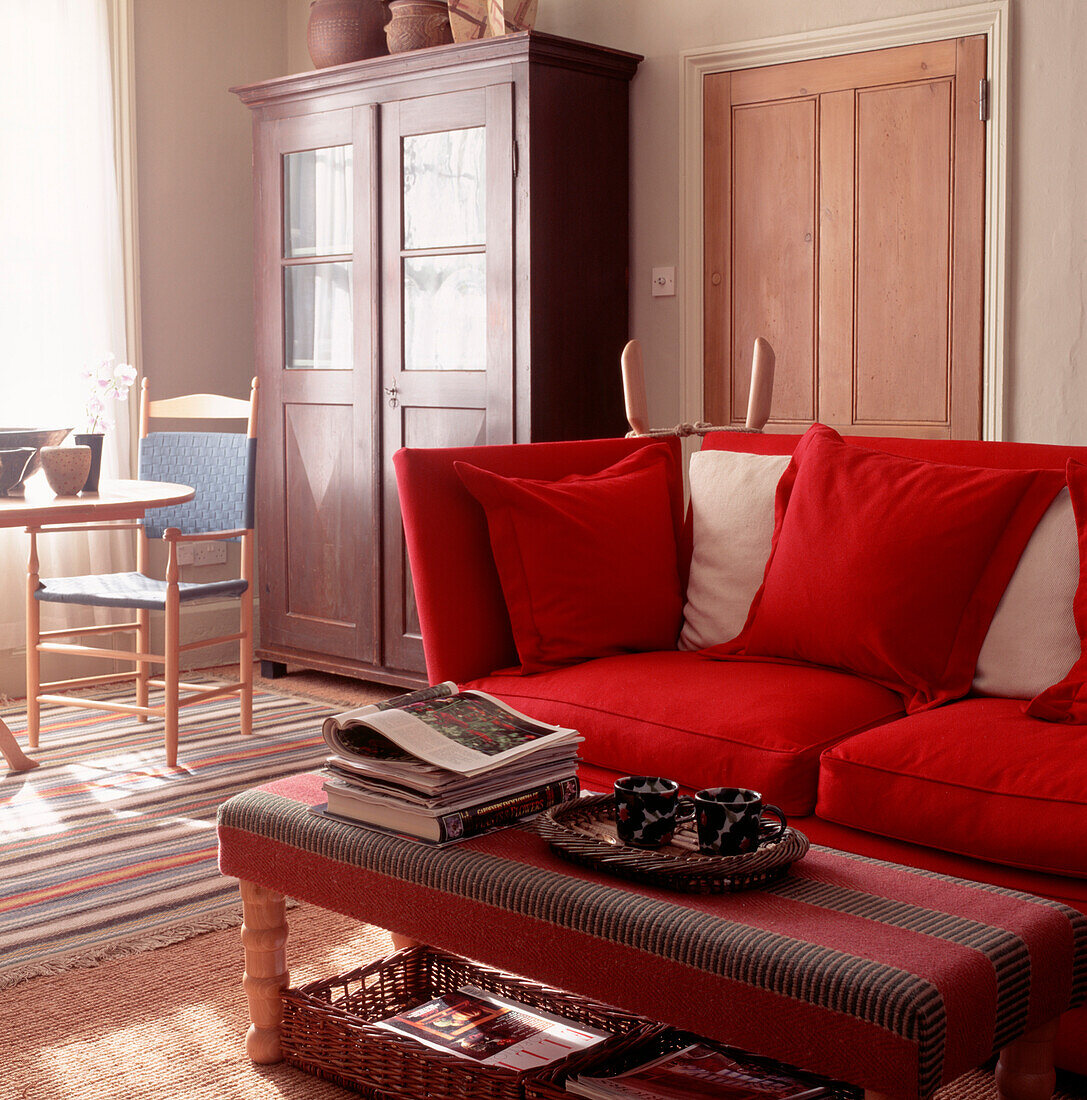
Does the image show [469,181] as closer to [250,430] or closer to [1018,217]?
[250,430]

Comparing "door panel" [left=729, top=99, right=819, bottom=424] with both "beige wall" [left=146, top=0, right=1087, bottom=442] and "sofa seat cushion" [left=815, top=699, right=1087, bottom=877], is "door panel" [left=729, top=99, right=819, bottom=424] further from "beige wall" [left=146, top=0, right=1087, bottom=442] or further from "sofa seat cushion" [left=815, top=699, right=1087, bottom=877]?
"sofa seat cushion" [left=815, top=699, right=1087, bottom=877]

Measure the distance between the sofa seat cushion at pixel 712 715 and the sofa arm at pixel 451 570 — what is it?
0.37ft

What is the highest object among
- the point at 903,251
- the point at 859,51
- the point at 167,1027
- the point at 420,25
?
the point at 420,25

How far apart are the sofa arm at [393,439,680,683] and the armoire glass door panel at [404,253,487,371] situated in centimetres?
142

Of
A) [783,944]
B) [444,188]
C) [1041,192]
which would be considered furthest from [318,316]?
[783,944]

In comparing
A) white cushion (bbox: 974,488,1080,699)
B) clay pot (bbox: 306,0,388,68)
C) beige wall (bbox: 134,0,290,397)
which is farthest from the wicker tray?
beige wall (bbox: 134,0,290,397)

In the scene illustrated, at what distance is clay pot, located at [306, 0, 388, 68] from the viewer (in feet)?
14.2

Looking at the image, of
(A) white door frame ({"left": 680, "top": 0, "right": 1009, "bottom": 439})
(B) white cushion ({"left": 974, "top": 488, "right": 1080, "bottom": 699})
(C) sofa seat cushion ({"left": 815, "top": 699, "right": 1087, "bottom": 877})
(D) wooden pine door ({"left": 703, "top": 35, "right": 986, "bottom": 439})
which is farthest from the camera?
(D) wooden pine door ({"left": 703, "top": 35, "right": 986, "bottom": 439})

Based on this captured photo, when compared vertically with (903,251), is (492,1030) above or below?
below

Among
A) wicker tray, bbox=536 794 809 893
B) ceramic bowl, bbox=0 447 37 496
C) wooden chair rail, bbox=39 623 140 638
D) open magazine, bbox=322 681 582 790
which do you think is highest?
ceramic bowl, bbox=0 447 37 496

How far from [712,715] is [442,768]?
0.68 metres

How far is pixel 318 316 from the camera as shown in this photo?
4.45m

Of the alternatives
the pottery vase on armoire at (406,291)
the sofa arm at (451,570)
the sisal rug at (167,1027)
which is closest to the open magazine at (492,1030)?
the sisal rug at (167,1027)

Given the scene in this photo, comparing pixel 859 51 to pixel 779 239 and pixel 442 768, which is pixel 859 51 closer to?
pixel 779 239
